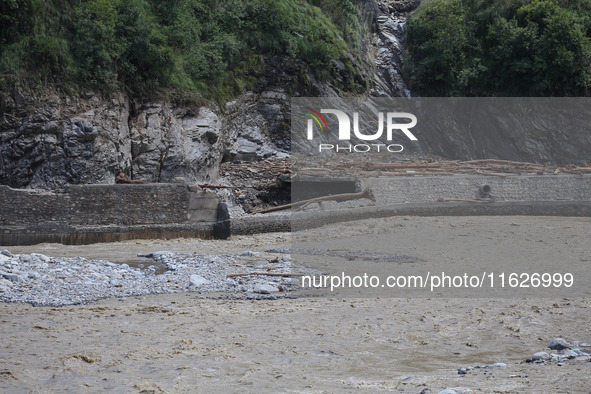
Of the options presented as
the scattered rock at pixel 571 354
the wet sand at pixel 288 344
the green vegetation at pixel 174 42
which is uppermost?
the green vegetation at pixel 174 42

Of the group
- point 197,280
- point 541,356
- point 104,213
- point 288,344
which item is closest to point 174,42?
point 104,213

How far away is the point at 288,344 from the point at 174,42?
1606cm

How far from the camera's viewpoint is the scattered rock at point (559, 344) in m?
4.89

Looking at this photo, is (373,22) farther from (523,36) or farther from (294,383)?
(294,383)

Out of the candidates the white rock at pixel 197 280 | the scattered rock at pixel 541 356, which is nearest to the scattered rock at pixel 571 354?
the scattered rock at pixel 541 356

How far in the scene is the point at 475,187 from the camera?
17.5 meters

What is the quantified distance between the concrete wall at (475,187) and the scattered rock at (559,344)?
1102 centimetres

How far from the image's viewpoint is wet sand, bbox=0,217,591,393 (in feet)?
12.7

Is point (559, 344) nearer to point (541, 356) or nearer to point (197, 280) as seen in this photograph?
point (541, 356)

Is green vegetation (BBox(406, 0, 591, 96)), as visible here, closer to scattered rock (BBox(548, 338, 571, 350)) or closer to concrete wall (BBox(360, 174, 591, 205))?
concrete wall (BBox(360, 174, 591, 205))

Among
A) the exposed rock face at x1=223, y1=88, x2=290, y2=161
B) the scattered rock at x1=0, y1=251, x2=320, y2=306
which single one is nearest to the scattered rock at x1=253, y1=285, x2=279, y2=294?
the scattered rock at x1=0, y1=251, x2=320, y2=306

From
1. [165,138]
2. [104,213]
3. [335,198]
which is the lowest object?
[104,213]

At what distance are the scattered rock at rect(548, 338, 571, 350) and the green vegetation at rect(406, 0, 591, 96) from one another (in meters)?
20.2

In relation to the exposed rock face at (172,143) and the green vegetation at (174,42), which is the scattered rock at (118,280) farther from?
the green vegetation at (174,42)
